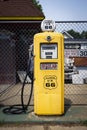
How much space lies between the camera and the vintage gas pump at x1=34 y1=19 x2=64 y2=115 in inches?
262

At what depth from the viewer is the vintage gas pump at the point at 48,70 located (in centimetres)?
665

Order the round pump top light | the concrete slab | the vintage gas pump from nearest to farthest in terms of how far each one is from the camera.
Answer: the concrete slab
the vintage gas pump
the round pump top light

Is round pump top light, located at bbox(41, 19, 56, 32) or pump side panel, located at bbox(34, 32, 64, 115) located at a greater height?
round pump top light, located at bbox(41, 19, 56, 32)

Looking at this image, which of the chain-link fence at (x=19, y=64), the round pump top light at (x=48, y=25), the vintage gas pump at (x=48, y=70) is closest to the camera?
the vintage gas pump at (x=48, y=70)

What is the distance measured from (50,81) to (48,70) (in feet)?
0.79

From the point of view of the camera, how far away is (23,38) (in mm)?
14922

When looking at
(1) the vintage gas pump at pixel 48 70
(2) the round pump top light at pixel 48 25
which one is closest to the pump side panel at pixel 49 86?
(1) the vintage gas pump at pixel 48 70

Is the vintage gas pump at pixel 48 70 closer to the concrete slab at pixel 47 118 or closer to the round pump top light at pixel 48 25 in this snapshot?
the round pump top light at pixel 48 25

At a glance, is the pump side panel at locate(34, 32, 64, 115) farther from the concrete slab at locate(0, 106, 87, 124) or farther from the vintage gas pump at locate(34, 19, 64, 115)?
the concrete slab at locate(0, 106, 87, 124)

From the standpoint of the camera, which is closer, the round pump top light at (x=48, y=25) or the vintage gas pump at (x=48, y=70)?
the vintage gas pump at (x=48, y=70)

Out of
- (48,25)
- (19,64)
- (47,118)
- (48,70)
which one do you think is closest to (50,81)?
(48,70)

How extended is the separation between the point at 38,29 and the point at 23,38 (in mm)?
1061

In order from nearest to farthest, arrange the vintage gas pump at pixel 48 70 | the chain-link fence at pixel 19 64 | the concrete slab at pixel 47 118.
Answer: the concrete slab at pixel 47 118 → the vintage gas pump at pixel 48 70 → the chain-link fence at pixel 19 64

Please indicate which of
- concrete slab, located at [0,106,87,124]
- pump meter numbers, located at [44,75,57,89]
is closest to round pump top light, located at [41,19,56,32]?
pump meter numbers, located at [44,75,57,89]
